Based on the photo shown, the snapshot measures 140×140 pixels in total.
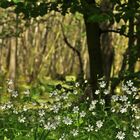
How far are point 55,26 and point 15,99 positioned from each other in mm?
14314

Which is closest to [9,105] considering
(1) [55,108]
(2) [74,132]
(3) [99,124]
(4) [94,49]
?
(1) [55,108]

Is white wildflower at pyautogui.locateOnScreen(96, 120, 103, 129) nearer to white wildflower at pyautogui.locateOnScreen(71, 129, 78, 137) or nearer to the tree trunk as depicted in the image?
white wildflower at pyautogui.locateOnScreen(71, 129, 78, 137)

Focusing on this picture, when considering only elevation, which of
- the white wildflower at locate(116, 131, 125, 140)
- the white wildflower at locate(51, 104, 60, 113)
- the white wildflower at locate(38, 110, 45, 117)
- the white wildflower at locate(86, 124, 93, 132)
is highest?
the white wildflower at locate(51, 104, 60, 113)

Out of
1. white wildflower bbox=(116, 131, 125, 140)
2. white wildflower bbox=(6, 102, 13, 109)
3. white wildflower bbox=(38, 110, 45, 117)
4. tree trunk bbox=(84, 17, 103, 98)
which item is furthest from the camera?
tree trunk bbox=(84, 17, 103, 98)

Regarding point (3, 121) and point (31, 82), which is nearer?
point (3, 121)

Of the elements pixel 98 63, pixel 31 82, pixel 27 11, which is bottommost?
pixel 31 82

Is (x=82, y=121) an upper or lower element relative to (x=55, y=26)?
lower

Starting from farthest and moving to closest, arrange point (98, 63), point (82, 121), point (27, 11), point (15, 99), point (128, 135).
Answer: point (98, 63) → point (27, 11) → point (15, 99) → point (82, 121) → point (128, 135)

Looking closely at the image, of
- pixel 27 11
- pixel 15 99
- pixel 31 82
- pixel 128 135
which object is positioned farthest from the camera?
pixel 31 82

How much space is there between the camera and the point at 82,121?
4.72 metres

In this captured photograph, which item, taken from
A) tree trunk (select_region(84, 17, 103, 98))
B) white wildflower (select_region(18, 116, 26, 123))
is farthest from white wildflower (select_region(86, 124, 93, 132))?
tree trunk (select_region(84, 17, 103, 98))

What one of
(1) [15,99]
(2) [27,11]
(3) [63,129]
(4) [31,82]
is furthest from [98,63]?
(4) [31,82]

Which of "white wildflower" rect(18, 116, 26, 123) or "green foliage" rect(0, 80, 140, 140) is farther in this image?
"white wildflower" rect(18, 116, 26, 123)

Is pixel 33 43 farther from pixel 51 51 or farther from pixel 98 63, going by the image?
pixel 98 63
